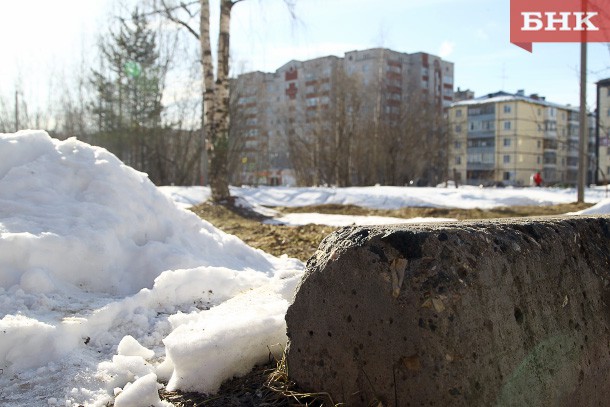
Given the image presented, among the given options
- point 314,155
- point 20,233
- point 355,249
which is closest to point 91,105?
point 314,155

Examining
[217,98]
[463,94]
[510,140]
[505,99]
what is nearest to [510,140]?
[510,140]

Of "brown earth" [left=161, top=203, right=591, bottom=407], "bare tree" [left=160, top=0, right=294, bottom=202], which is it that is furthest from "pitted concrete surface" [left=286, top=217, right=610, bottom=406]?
"bare tree" [left=160, top=0, right=294, bottom=202]

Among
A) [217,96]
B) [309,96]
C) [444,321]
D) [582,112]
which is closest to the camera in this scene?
[444,321]

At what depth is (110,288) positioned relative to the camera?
3559 millimetres

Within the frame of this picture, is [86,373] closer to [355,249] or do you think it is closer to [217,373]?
[217,373]

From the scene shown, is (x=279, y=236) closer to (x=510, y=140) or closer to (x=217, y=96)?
(x=217, y=96)

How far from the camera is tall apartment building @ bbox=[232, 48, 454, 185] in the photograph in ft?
114

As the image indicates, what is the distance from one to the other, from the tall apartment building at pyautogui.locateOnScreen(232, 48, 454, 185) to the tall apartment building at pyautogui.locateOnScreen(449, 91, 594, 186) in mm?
6338

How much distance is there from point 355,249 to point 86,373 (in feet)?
4.42

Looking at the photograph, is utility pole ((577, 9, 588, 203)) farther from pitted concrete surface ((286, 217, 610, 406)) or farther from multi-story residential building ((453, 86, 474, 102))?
multi-story residential building ((453, 86, 474, 102))

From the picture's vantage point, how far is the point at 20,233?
335 centimetres

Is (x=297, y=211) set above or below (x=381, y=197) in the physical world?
below

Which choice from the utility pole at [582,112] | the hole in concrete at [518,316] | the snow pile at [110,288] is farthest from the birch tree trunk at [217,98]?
the hole in concrete at [518,316]

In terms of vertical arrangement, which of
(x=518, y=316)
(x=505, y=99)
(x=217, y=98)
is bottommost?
(x=518, y=316)
